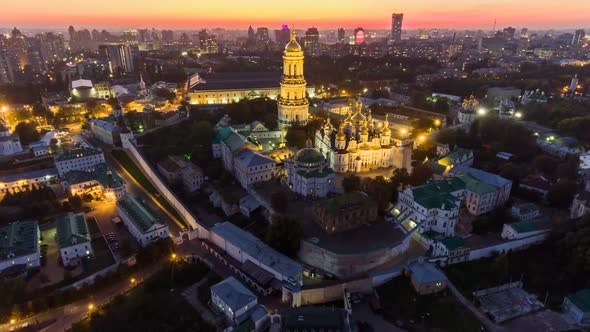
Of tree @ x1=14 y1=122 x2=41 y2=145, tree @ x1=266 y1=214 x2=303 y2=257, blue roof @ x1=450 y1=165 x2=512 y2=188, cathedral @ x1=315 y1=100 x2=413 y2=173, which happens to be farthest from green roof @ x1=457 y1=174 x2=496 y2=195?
tree @ x1=14 y1=122 x2=41 y2=145

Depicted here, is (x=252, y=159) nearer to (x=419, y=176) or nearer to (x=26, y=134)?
(x=419, y=176)

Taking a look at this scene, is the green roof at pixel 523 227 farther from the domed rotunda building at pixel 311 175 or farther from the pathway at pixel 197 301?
the pathway at pixel 197 301

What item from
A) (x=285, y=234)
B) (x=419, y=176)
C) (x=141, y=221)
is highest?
(x=419, y=176)

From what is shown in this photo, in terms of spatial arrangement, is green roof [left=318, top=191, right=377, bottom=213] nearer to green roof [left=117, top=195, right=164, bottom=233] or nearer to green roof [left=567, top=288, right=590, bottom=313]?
green roof [left=117, top=195, right=164, bottom=233]

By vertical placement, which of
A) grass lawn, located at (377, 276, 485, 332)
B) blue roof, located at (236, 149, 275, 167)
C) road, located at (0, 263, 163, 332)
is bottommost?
road, located at (0, 263, 163, 332)

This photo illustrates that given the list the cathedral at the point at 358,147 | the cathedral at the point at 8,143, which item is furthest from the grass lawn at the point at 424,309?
→ the cathedral at the point at 8,143

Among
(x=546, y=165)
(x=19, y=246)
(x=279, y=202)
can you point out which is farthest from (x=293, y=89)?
(x=19, y=246)
